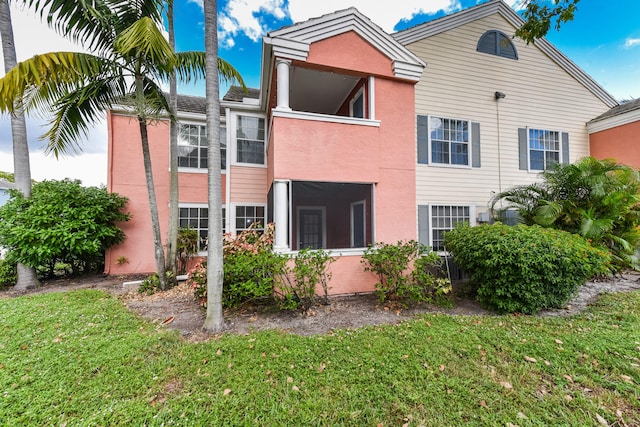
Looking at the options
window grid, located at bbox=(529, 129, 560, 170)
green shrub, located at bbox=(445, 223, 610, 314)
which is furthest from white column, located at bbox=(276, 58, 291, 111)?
window grid, located at bbox=(529, 129, 560, 170)

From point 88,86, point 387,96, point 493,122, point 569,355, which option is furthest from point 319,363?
point 493,122

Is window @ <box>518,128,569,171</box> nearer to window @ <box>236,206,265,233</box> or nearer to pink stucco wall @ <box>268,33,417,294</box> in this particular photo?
pink stucco wall @ <box>268,33,417,294</box>

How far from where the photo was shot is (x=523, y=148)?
364 inches

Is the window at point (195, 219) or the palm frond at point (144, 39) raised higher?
the palm frond at point (144, 39)

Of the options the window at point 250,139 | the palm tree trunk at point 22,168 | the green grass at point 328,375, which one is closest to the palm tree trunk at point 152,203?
the green grass at point 328,375

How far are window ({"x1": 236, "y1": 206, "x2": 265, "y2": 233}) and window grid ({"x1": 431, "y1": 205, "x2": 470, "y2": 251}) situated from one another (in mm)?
6090

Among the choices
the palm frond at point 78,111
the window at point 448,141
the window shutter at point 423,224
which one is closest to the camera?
the palm frond at point 78,111

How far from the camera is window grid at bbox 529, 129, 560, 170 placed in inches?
372

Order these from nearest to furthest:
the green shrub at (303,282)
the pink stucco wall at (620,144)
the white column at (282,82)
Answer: the green shrub at (303,282) → the white column at (282,82) → the pink stucco wall at (620,144)

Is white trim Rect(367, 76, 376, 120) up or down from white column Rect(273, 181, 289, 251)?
up

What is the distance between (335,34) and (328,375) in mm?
7586

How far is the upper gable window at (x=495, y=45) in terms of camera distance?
9.14m

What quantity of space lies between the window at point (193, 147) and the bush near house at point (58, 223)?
A: 2569 millimetres

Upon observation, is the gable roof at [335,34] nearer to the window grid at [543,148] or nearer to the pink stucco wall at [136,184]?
the pink stucco wall at [136,184]
